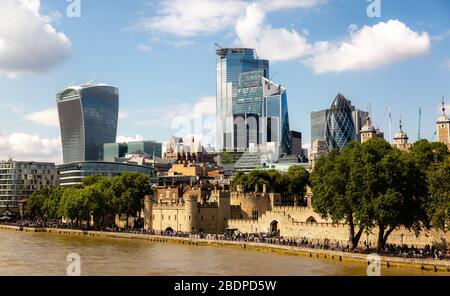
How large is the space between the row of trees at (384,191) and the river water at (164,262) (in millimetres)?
6875

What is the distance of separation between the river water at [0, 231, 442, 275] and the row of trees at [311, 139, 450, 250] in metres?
6.87

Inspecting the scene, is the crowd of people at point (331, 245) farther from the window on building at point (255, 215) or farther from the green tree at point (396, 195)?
the window on building at point (255, 215)

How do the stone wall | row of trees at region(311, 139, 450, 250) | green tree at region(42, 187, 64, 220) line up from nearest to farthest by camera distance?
row of trees at region(311, 139, 450, 250), the stone wall, green tree at region(42, 187, 64, 220)

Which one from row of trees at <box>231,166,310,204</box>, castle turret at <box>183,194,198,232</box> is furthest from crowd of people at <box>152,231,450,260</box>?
row of trees at <box>231,166,310,204</box>

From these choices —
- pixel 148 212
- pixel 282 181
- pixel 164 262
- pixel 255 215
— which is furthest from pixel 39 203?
pixel 164 262

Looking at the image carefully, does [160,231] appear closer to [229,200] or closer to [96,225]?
[229,200]

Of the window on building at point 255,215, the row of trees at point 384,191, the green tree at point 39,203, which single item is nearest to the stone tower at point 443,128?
the window on building at point 255,215

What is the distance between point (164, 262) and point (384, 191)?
26841 mm

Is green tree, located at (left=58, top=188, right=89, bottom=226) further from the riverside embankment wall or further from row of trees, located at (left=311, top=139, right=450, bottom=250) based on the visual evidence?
row of trees, located at (left=311, top=139, right=450, bottom=250)

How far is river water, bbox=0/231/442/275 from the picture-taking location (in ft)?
197
